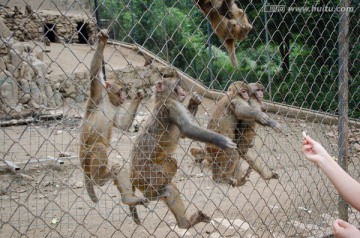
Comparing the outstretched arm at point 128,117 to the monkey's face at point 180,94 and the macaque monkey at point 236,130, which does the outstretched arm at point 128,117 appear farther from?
the macaque monkey at point 236,130

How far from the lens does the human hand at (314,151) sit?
2576 millimetres

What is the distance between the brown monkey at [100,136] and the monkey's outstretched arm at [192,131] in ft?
1.43

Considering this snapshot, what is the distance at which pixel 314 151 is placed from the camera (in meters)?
2.61

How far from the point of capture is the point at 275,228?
516 cm

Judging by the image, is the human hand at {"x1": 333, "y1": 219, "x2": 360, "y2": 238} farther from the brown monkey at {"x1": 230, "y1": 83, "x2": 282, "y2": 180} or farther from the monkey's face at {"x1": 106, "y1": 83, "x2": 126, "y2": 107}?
the monkey's face at {"x1": 106, "y1": 83, "x2": 126, "y2": 107}

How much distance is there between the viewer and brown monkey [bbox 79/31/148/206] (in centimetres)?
421

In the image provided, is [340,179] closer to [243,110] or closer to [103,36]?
[103,36]

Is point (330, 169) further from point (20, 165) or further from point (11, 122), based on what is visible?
point (11, 122)

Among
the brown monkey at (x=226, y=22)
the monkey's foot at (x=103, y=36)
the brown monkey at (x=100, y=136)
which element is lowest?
the brown monkey at (x=100, y=136)

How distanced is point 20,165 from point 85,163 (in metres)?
2.42

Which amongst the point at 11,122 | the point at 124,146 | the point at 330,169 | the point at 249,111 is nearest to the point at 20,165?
the point at 124,146

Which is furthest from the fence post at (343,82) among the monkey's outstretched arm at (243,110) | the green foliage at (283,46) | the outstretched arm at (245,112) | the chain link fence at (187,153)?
the monkey's outstretched arm at (243,110)

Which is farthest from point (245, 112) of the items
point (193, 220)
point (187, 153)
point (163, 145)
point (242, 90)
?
point (187, 153)

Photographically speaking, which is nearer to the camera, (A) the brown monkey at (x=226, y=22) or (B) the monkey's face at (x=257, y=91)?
(A) the brown monkey at (x=226, y=22)
